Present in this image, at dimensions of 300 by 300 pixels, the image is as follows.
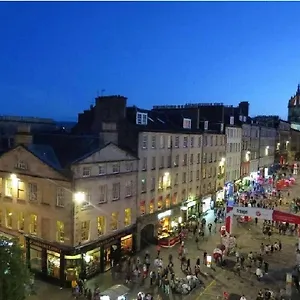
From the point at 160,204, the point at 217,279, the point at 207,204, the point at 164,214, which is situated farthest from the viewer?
the point at 207,204

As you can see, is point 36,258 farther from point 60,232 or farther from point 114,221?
point 114,221

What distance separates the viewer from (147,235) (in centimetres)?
4375

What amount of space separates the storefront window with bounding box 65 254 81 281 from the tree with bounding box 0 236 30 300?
38.7 ft

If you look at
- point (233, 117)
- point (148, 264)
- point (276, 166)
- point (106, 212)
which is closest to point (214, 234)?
point (148, 264)

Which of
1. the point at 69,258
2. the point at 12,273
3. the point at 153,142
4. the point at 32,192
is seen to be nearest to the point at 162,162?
the point at 153,142

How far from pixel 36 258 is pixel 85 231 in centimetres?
580

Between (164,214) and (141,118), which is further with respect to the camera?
(164,214)

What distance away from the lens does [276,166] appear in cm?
10056

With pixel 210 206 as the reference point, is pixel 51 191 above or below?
above

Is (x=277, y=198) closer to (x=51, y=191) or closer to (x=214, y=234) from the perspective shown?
(x=214, y=234)

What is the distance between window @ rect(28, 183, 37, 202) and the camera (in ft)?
113

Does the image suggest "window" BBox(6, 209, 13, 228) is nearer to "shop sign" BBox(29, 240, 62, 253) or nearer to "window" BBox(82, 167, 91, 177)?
"shop sign" BBox(29, 240, 62, 253)

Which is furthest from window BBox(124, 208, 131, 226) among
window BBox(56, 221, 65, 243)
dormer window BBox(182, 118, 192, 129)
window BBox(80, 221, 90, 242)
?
dormer window BBox(182, 118, 192, 129)

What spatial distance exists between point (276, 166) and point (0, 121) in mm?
74137
